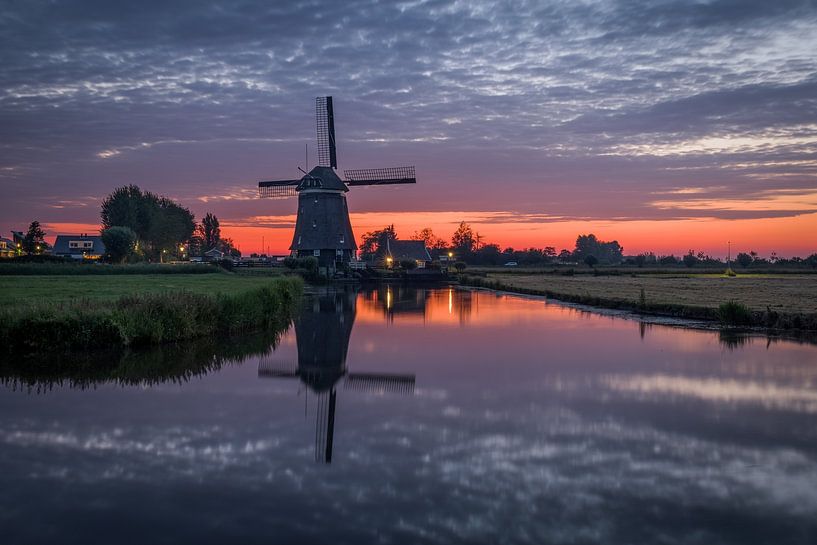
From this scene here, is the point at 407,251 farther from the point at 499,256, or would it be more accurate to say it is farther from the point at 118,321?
the point at 118,321

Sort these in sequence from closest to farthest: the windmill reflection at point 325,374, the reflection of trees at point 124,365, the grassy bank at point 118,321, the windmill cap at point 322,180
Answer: the windmill reflection at point 325,374 < the reflection of trees at point 124,365 < the grassy bank at point 118,321 < the windmill cap at point 322,180

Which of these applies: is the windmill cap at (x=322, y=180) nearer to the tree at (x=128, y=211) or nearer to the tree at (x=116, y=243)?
the tree at (x=116, y=243)

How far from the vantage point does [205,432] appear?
9.80 m

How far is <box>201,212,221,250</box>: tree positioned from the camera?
145 meters

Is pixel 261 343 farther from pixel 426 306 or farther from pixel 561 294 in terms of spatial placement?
pixel 561 294

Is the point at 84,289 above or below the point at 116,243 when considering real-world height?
below

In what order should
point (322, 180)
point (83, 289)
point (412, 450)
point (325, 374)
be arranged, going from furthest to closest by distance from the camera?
point (322, 180), point (83, 289), point (325, 374), point (412, 450)

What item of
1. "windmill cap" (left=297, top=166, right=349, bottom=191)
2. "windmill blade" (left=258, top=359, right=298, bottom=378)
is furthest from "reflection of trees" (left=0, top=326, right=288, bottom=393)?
"windmill cap" (left=297, top=166, right=349, bottom=191)

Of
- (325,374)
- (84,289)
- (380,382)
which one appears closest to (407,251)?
(84,289)

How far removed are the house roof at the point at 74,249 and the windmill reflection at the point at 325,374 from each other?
95.4m

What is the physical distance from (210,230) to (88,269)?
9426 cm

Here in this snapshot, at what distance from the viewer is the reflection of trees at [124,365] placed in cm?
1323

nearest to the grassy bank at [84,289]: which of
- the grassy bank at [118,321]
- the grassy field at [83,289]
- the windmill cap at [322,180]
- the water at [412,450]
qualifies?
the grassy field at [83,289]

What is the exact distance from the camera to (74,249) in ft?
353
